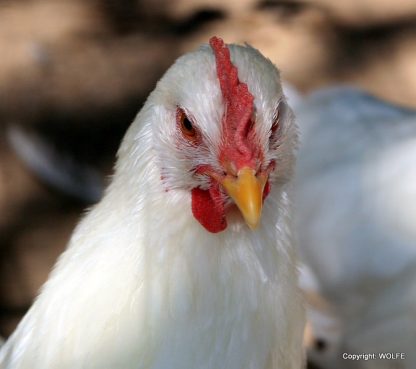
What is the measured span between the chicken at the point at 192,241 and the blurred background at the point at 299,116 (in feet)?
3.79

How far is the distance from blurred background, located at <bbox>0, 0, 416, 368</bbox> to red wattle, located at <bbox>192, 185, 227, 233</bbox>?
128 cm

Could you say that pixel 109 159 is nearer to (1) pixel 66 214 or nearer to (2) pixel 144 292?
(1) pixel 66 214

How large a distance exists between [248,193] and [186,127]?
201 mm

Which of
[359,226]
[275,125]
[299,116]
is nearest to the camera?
[275,125]

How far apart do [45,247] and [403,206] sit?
5.05ft

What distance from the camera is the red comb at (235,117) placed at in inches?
60.7

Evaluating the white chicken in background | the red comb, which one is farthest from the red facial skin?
the white chicken in background

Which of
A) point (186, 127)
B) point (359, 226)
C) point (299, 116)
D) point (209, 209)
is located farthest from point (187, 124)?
point (299, 116)

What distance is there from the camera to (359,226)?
289 centimetres

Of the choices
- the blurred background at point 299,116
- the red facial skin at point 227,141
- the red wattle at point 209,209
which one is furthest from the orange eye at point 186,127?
the blurred background at point 299,116

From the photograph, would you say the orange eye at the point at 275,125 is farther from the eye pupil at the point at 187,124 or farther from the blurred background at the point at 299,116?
the blurred background at the point at 299,116

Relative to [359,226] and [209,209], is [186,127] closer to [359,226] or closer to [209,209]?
[209,209]

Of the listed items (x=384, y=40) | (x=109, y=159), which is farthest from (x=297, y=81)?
(x=109, y=159)

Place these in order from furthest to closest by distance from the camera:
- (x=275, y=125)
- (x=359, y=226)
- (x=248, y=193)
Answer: (x=359, y=226) → (x=275, y=125) → (x=248, y=193)
